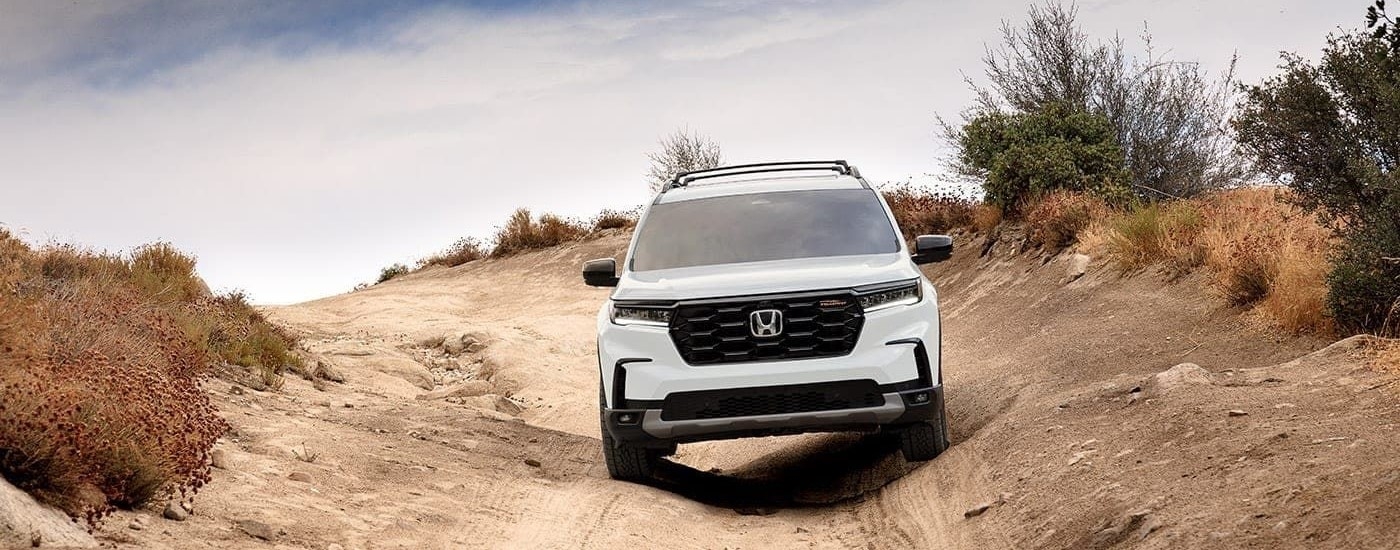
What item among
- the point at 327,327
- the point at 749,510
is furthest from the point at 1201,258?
the point at 327,327

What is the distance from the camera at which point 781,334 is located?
8.18 metres

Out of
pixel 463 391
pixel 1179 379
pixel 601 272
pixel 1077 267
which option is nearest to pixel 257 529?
pixel 601 272

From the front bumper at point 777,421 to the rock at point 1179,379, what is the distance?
1918mm

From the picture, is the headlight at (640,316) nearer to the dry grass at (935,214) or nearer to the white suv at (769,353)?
the white suv at (769,353)

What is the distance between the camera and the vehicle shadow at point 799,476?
9.24 metres

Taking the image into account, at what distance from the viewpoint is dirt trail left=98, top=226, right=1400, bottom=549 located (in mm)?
6855

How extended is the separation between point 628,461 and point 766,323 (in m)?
1.56

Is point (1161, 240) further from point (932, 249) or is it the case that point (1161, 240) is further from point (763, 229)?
point (763, 229)

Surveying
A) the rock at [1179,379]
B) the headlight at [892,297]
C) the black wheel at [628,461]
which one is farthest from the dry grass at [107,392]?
the rock at [1179,379]

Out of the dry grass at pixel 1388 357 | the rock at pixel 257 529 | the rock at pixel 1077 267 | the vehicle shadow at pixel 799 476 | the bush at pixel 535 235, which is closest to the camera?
the rock at pixel 257 529

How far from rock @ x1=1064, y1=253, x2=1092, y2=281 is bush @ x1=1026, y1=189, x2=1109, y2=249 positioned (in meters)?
0.91

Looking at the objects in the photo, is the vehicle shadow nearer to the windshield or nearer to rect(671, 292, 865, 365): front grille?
rect(671, 292, 865, 365): front grille

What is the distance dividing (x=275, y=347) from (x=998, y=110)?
1587cm

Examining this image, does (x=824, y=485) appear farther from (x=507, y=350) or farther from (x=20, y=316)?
(x=507, y=350)
